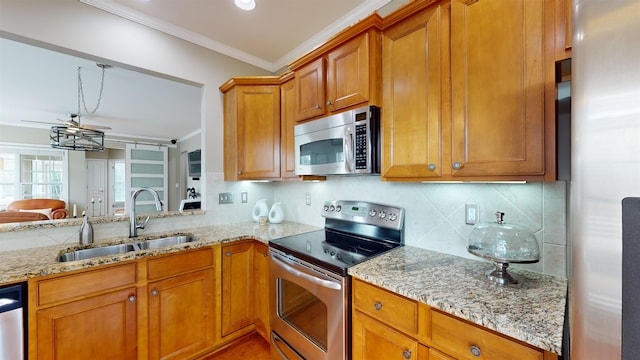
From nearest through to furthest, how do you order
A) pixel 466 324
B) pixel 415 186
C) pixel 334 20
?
1. pixel 466 324
2. pixel 415 186
3. pixel 334 20

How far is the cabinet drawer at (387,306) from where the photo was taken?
3.31 ft

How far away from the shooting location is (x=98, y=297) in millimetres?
1403

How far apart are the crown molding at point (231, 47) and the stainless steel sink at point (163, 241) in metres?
1.74

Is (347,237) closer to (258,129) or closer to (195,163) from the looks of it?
(258,129)

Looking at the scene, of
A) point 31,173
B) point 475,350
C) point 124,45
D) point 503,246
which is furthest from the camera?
point 31,173

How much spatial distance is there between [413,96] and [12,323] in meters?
2.24

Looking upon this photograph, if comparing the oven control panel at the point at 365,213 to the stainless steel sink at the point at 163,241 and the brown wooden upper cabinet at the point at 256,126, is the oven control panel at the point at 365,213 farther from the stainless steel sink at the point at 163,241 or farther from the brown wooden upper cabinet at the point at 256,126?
the stainless steel sink at the point at 163,241

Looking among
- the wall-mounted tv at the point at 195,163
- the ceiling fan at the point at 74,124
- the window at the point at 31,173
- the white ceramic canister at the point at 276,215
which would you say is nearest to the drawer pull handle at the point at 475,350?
the white ceramic canister at the point at 276,215

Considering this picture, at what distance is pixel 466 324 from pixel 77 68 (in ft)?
13.6

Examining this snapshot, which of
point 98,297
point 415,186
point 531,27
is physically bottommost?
point 98,297

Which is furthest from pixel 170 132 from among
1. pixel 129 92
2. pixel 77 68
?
pixel 77 68

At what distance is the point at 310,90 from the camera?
1.83m

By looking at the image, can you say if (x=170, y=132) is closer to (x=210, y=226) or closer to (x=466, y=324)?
(x=210, y=226)

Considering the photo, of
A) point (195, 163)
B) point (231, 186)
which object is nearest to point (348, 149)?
point (231, 186)
